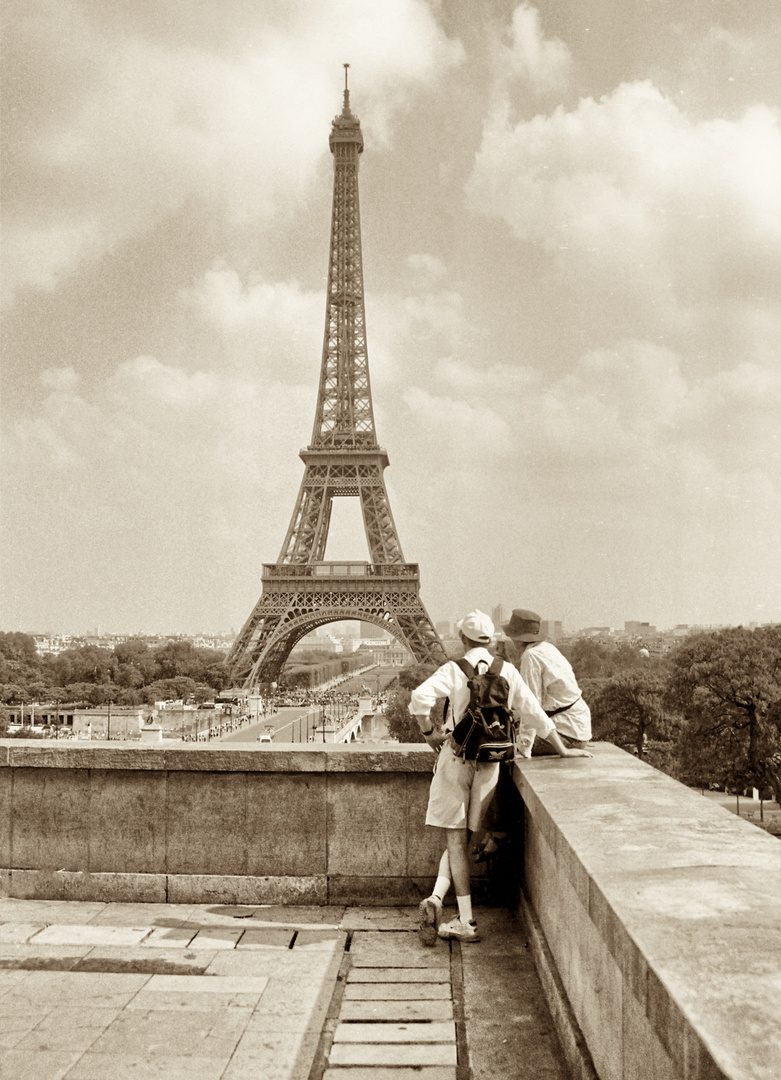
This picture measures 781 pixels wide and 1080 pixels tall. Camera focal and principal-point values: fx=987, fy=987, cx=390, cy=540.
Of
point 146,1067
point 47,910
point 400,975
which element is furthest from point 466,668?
point 47,910

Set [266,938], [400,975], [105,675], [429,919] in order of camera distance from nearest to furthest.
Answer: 1. [400,975]
2. [429,919]
3. [266,938]
4. [105,675]

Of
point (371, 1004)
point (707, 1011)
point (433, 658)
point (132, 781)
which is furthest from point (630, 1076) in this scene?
point (433, 658)

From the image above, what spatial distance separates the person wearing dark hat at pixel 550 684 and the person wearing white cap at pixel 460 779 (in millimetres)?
389

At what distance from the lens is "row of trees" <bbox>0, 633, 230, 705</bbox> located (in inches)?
3250

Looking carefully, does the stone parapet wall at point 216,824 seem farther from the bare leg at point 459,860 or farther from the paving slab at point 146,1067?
the paving slab at point 146,1067

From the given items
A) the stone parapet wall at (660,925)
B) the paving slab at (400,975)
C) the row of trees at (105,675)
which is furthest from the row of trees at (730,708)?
the row of trees at (105,675)

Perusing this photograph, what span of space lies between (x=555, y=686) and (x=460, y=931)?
4.40ft

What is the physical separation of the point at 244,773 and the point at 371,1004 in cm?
201

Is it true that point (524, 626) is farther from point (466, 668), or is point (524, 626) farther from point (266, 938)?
point (266, 938)

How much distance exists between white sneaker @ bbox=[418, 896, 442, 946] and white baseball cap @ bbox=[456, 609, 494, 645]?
129cm

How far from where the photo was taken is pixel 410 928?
518cm

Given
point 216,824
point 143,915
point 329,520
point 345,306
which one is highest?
point 345,306

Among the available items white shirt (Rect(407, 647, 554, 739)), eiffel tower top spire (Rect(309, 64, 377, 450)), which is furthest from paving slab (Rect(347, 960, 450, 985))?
eiffel tower top spire (Rect(309, 64, 377, 450))

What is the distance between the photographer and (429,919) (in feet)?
15.8
